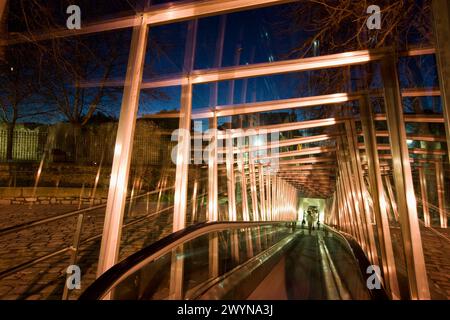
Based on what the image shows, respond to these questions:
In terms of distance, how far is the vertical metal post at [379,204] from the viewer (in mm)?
5375

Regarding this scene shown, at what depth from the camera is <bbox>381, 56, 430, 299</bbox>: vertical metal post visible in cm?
391

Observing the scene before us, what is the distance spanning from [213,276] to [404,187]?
2.97 meters

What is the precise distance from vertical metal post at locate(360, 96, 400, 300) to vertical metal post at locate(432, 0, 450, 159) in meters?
3.43

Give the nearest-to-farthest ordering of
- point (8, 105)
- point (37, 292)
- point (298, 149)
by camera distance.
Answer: point (37, 292)
point (8, 105)
point (298, 149)

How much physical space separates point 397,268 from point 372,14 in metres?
4.53

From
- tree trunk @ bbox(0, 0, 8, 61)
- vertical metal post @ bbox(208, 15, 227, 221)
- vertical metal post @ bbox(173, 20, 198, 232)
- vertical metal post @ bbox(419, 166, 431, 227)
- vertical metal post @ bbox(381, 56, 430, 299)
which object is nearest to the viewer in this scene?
tree trunk @ bbox(0, 0, 8, 61)

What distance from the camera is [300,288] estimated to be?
167 inches

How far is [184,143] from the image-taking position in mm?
5250

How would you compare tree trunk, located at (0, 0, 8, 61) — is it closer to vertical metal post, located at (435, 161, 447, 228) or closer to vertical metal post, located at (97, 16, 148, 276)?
vertical metal post, located at (97, 16, 148, 276)

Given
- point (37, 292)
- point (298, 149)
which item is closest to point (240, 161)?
point (298, 149)

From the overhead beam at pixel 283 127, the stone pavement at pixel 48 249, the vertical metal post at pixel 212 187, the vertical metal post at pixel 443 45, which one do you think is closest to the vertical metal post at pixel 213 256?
the stone pavement at pixel 48 249
